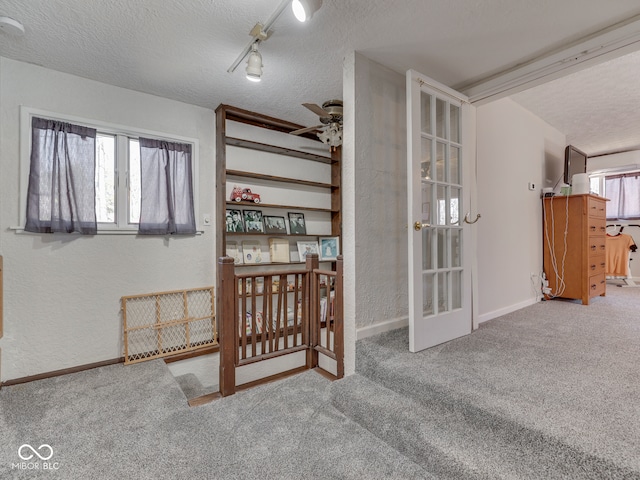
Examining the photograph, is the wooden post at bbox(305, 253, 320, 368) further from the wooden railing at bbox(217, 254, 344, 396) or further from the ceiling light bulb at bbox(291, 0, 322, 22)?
the ceiling light bulb at bbox(291, 0, 322, 22)

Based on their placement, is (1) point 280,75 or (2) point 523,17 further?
(1) point 280,75

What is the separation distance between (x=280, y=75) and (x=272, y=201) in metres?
1.36

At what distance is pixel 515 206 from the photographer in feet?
10.9

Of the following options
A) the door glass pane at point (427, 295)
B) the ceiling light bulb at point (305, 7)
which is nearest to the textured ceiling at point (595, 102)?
the door glass pane at point (427, 295)

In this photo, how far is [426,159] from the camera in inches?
86.2

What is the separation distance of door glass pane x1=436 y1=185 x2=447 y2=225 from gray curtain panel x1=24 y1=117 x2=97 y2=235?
2713 millimetres

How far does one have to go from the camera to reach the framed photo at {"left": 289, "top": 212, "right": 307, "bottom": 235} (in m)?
3.54

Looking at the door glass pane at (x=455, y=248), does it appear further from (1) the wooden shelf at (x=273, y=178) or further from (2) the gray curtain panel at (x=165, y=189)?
(2) the gray curtain panel at (x=165, y=189)

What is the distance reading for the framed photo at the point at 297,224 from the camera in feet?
11.6

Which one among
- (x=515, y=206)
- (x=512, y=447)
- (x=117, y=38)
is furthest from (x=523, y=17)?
(x=117, y=38)

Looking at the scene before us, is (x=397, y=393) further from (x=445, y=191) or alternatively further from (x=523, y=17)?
(x=523, y=17)

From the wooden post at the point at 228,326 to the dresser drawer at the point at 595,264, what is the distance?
3856 millimetres

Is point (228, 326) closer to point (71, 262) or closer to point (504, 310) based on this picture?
point (71, 262)

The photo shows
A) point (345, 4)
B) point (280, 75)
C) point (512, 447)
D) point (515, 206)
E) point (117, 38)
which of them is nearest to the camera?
point (512, 447)
